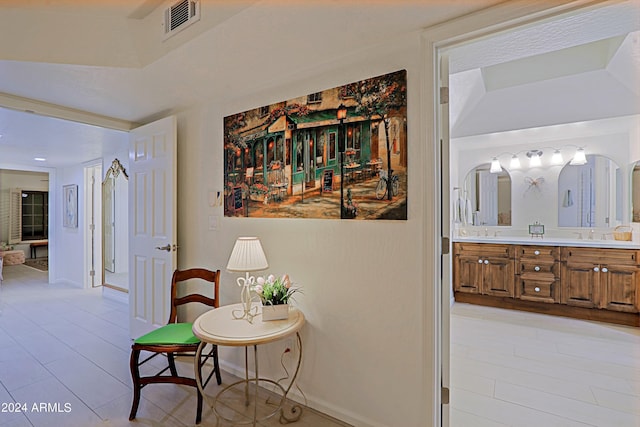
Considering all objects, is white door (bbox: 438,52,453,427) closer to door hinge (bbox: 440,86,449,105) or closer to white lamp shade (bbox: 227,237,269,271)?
door hinge (bbox: 440,86,449,105)

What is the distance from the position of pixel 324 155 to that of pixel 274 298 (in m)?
0.97

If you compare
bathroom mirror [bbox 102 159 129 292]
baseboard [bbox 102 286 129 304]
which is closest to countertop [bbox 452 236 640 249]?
baseboard [bbox 102 286 129 304]

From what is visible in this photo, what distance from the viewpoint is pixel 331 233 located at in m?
2.12

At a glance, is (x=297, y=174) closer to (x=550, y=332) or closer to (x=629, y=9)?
(x=629, y=9)

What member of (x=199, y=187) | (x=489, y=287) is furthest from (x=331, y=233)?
(x=489, y=287)

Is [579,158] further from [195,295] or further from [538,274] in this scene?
[195,295]

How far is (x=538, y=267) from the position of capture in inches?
159

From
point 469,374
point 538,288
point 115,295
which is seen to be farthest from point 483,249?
point 115,295

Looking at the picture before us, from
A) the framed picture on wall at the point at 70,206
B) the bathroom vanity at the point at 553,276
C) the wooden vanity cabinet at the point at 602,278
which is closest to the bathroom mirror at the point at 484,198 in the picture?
the bathroom vanity at the point at 553,276

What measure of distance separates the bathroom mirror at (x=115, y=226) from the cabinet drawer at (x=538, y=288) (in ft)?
18.9

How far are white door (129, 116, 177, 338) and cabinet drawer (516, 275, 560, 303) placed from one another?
4.09 metres

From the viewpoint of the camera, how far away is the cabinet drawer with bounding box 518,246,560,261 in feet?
12.9

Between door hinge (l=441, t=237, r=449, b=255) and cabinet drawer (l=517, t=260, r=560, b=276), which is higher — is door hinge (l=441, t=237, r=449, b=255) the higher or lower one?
the higher one

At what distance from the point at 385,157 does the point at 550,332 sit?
3.00m
